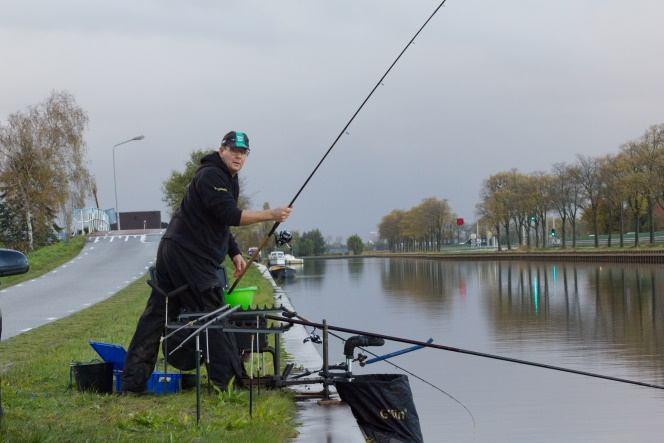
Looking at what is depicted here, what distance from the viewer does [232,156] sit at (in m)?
7.39

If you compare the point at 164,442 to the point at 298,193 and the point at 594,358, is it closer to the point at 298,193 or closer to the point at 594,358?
the point at 298,193

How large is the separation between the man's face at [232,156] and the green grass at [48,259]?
75.9 ft

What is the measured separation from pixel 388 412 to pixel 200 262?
1.87m

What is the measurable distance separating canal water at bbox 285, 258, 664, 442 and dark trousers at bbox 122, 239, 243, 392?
2586 millimetres

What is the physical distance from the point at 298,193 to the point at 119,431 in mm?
2933

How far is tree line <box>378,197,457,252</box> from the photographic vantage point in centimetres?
14388

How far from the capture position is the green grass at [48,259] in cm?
3287

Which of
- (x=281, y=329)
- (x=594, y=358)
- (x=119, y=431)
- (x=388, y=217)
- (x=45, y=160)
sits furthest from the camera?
(x=388, y=217)

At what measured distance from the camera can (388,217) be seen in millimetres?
178500

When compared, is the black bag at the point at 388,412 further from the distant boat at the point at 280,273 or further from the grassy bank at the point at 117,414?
the distant boat at the point at 280,273

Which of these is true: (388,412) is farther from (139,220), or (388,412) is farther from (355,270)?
(139,220)

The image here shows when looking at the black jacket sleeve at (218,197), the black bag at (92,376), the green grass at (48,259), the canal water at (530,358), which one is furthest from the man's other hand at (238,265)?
the green grass at (48,259)

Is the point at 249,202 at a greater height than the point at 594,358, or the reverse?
the point at 249,202

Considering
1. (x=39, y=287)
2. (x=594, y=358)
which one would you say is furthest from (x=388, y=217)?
(x=594, y=358)
